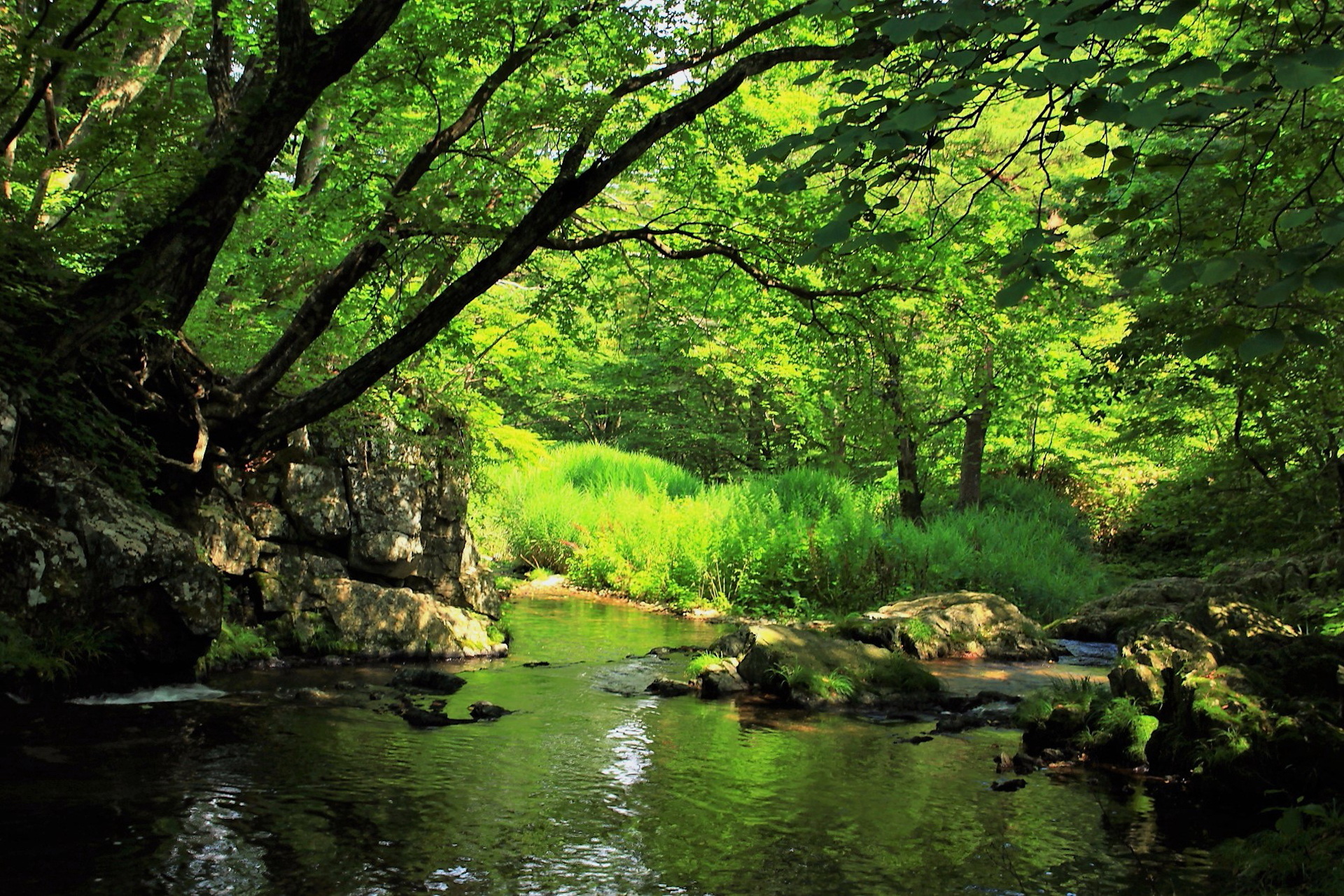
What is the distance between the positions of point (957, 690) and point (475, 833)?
5755mm

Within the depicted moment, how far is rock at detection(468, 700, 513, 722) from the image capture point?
7.34 meters

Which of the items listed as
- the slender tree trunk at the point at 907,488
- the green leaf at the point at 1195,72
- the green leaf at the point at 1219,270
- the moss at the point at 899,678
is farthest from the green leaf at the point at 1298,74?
the slender tree trunk at the point at 907,488

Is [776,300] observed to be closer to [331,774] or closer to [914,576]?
[331,774]

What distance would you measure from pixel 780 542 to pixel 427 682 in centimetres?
756

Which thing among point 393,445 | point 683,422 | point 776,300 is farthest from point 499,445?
point 683,422

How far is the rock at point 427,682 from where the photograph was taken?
8289mm

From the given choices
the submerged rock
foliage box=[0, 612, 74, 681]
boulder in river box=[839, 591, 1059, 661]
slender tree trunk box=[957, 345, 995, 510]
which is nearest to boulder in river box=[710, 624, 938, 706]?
boulder in river box=[839, 591, 1059, 661]

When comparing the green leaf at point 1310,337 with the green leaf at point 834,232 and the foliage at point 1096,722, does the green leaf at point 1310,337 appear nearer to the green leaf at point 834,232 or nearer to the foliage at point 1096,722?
the green leaf at point 834,232

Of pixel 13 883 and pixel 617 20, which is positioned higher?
pixel 617 20

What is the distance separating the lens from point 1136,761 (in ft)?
21.2

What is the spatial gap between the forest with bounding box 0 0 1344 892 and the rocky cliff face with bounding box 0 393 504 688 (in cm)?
7

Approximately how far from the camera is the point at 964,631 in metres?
11.3

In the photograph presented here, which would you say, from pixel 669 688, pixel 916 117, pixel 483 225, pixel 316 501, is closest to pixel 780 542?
pixel 669 688

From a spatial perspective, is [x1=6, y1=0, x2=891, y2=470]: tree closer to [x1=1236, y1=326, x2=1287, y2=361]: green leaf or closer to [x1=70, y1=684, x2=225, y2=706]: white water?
[x1=70, y1=684, x2=225, y2=706]: white water
